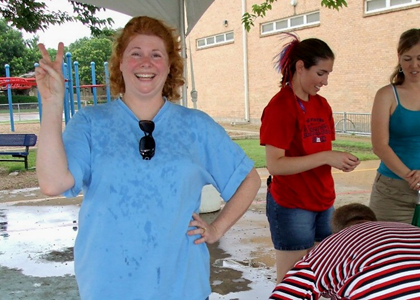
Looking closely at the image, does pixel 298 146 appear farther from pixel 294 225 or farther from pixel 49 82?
pixel 49 82

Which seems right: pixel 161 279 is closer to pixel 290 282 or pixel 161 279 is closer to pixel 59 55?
pixel 290 282

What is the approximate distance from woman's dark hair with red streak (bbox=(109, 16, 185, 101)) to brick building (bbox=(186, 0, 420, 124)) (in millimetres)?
11252

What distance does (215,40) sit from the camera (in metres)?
25.6

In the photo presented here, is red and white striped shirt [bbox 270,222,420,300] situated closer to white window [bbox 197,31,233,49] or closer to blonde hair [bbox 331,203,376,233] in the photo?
blonde hair [bbox 331,203,376,233]

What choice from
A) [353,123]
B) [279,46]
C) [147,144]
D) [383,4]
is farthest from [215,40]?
[147,144]

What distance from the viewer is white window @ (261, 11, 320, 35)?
19.6 meters

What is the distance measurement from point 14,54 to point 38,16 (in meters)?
48.7

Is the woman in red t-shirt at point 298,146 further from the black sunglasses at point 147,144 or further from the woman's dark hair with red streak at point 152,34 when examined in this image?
the black sunglasses at point 147,144

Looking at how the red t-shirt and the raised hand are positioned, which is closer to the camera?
the raised hand

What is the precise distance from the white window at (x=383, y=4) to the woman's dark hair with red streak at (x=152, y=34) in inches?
610

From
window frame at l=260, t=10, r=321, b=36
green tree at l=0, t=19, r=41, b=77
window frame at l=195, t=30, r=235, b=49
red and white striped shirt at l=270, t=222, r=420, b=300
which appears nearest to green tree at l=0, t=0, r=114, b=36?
red and white striped shirt at l=270, t=222, r=420, b=300

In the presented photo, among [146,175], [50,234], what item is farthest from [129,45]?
[50,234]

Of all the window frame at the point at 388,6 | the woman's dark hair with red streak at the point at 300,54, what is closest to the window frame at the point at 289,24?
the window frame at the point at 388,6

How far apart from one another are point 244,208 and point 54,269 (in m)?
3.43
